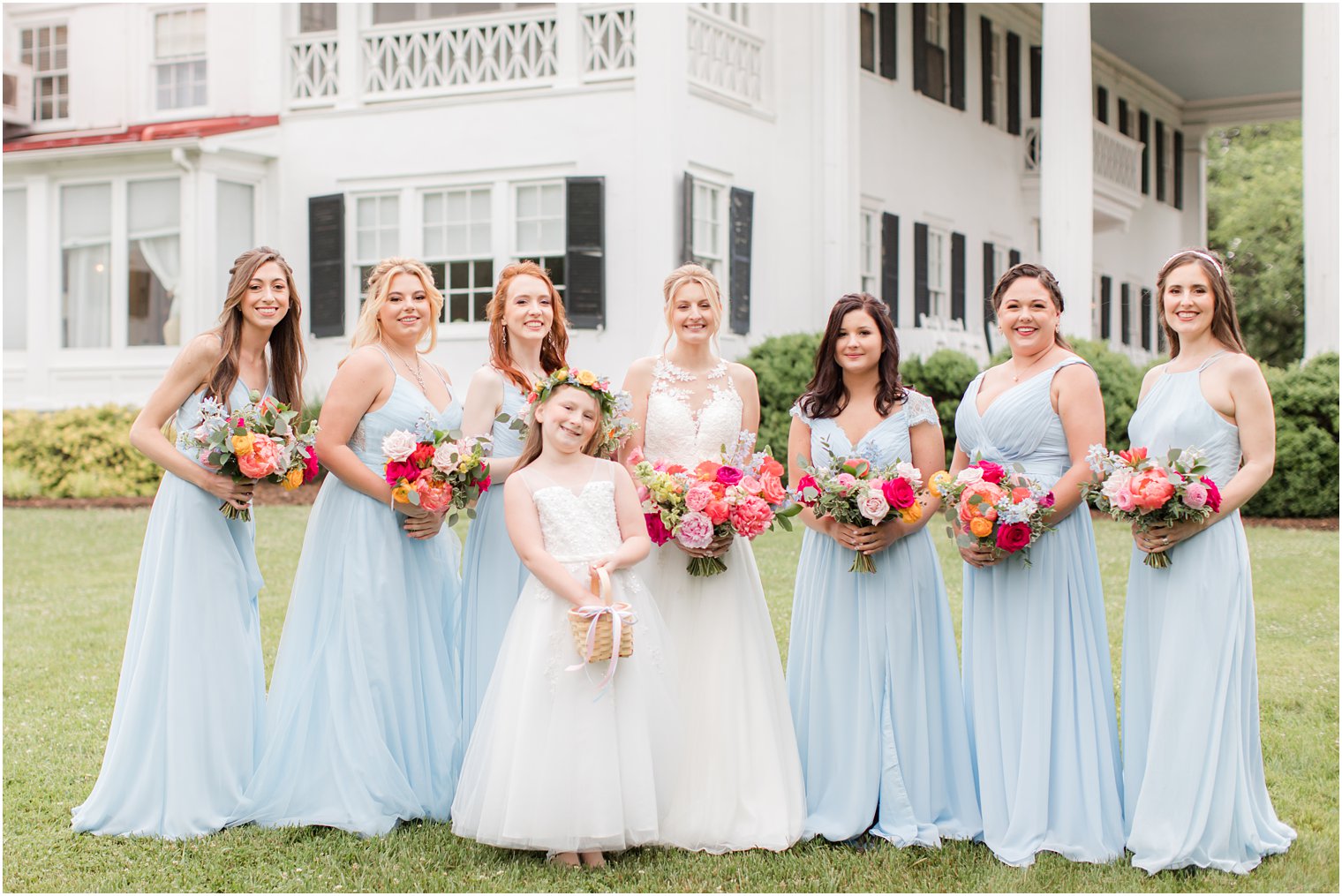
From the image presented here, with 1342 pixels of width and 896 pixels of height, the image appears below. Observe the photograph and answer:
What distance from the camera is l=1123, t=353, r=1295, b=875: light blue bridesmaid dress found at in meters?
5.14

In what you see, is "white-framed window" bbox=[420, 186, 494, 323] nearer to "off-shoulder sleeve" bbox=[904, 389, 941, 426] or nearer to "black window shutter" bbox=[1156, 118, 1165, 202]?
"off-shoulder sleeve" bbox=[904, 389, 941, 426]

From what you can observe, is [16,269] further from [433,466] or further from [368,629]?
[433,466]

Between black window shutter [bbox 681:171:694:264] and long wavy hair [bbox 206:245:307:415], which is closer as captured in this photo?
long wavy hair [bbox 206:245:307:415]

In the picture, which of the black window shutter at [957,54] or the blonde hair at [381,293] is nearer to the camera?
the blonde hair at [381,293]

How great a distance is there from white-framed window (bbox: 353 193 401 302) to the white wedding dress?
14216mm

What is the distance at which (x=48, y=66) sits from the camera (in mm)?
22750

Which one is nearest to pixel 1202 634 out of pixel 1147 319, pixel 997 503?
pixel 997 503

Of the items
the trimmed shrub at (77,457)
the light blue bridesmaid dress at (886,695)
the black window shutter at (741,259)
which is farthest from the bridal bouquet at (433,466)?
the trimmed shrub at (77,457)

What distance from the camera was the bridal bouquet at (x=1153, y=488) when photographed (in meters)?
5.03

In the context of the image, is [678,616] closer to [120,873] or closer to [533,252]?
[120,873]

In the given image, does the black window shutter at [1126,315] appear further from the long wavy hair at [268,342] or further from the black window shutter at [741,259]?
the long wavy hair at [268,342]

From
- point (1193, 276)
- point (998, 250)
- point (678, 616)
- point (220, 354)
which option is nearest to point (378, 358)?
point (220, 354)

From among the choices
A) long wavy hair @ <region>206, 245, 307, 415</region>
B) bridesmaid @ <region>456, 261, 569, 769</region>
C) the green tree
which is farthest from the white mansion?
the green tree

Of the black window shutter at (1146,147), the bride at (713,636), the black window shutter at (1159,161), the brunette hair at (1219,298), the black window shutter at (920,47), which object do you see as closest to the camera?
the brunette hair at (1219,298)
